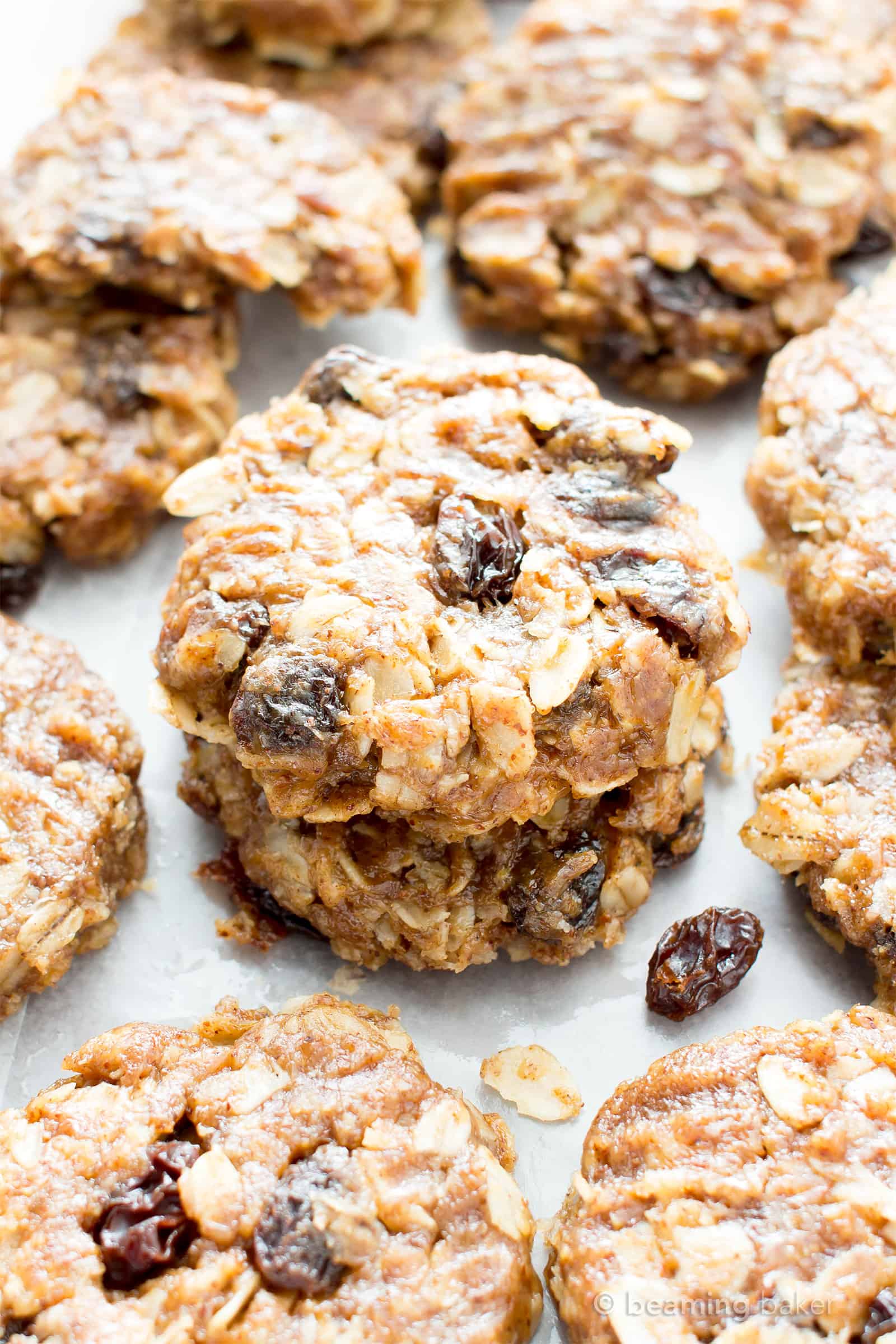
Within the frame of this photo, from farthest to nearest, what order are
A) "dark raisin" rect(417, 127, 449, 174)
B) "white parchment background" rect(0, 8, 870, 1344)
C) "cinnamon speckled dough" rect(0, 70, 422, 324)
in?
"dark raisin" rect(417, 127, 449, 174) → "cinnamon speckled dough" rect(0, 70, 422, 324) → "white parchment background" rect(0, 8, 870, 1344)

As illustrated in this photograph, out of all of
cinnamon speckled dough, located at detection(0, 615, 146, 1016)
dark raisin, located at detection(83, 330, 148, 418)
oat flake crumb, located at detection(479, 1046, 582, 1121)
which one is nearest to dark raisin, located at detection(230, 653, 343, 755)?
cinnamon speckled dough, located at detection(0, 615, 146, 1016)

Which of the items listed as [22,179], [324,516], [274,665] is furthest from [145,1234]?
[22,179]

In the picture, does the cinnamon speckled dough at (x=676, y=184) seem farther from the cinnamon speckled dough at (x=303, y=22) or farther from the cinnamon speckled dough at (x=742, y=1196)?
the cinnamon speckled dough at (x=742, y=1196)

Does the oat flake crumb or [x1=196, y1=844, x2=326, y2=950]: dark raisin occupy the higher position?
[x1=196, y1=844, x2=326, y2=950]: dark raisin

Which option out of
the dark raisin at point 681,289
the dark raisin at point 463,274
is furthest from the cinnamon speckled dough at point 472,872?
the dark raisin at point 463,274

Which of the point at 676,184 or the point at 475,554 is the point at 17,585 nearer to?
the point at 475,554

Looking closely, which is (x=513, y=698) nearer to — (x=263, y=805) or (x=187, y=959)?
(x=263, y=805)

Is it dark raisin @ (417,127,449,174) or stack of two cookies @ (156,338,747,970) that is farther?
dark raisin @ (417,127,449,174)

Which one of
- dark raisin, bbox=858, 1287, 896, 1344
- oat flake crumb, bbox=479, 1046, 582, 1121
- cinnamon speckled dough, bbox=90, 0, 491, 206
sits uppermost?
cinnamon speckled dough, bbox=90, 0, 491, 206

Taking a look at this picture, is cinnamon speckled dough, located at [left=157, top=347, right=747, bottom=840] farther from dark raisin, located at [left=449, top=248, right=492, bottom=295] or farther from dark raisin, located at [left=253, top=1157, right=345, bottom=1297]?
dark raisin, located at [left=449, top=248, right=492, bottom=295]
